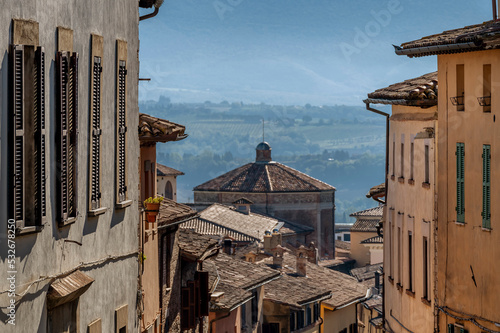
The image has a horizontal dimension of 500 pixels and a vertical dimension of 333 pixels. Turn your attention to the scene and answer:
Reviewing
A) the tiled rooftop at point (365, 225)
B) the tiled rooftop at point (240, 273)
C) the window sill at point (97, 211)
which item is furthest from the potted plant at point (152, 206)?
the tiled rooftop at point (365, 225)

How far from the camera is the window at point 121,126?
1599cm

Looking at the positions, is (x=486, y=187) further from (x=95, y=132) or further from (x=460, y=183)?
(x=95, y=132)

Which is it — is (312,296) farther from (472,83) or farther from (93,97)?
(93,97)

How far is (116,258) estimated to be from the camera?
1597 cm

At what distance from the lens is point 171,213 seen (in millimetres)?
24578

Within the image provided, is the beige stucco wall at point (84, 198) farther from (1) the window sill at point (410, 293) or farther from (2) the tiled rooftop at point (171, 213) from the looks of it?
(1) the window sill at point (410, 293)

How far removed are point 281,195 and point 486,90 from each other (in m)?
87.4

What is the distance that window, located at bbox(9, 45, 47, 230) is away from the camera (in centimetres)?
1102

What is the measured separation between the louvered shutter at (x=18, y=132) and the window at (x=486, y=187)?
10.4m

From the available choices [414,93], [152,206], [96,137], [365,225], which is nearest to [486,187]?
[414,93]

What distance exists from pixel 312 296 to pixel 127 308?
118ft

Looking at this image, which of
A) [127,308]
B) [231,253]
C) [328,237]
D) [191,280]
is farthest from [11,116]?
[328,237]

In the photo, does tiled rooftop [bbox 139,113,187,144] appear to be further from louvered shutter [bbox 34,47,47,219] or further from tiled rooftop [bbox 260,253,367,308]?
tiled rooftop [bbox 260,253,367,308]

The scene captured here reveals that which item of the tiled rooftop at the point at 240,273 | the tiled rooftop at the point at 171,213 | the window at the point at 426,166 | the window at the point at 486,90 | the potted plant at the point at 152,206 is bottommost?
the tiled rooftop at the point at 240,273
